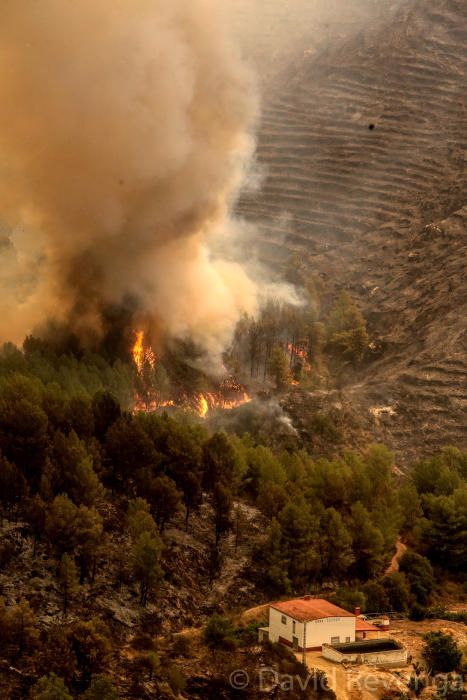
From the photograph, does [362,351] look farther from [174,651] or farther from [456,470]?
[174,651]

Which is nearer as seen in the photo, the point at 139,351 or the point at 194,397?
the point at 194,397

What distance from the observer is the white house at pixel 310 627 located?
71938 mm

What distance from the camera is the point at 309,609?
2936 inches

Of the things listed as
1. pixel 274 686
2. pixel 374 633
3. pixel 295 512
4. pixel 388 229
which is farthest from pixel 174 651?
pixel 388 229

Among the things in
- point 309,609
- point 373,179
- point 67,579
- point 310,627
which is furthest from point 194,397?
point 373,179

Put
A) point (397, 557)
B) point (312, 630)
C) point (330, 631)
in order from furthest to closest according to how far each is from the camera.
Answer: point (397, 557) → point (330, 631) → point (312, 630)

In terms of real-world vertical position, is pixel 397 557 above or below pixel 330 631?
above

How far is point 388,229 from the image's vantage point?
174 m

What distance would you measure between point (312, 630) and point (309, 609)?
249cm

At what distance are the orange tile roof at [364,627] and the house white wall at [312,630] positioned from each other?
1.32 metres

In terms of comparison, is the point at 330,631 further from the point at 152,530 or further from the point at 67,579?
the point at 67,579

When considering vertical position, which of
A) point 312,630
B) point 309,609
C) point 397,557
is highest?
point 397,557

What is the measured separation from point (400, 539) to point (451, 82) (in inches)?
4687

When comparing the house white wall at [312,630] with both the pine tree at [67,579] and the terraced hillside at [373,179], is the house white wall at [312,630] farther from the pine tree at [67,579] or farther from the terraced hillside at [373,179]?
the terraced hillside at [373,179]
